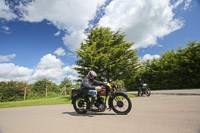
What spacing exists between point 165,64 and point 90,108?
847 inches

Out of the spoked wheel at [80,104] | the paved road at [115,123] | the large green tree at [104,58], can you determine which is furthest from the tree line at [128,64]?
the paved road at [115,123]

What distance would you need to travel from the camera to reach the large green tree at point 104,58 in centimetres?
1234

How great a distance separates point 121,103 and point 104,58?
820 centimetres

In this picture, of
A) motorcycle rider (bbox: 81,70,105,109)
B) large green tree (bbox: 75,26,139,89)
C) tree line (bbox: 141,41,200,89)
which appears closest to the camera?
motorcycle rider (bbox: 81,70,105,109)

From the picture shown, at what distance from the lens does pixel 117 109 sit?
450 centimetres

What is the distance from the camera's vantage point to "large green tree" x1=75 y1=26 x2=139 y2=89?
12.3 meters

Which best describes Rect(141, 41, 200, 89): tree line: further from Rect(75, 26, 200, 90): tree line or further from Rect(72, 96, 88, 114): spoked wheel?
Rect(72, 96, 88, 114): spoked wheel

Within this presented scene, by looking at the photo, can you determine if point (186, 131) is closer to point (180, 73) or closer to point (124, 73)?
point (124, 73)

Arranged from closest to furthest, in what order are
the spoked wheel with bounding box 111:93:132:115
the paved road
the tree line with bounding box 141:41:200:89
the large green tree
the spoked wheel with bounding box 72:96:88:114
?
the paved road → the spoked wheel with bounding box 111:93:132:115 → the spoked wheel with bounding box 72:96:88:114 → the large green tree → the tree line with bounding box 141:41:200:89

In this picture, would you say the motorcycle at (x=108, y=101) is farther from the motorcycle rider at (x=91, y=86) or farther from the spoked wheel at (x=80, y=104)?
the motorcycle rider at (x=91, y=86)

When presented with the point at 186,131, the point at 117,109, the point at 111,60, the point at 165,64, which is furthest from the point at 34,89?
the point at 165,64

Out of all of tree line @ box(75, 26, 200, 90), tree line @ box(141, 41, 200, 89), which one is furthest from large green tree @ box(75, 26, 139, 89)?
tree line @ box(141, 41, 200, 89)

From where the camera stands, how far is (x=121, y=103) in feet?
14.4

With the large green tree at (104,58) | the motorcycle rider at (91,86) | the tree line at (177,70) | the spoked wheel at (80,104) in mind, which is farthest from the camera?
the tree line at (177,70)
